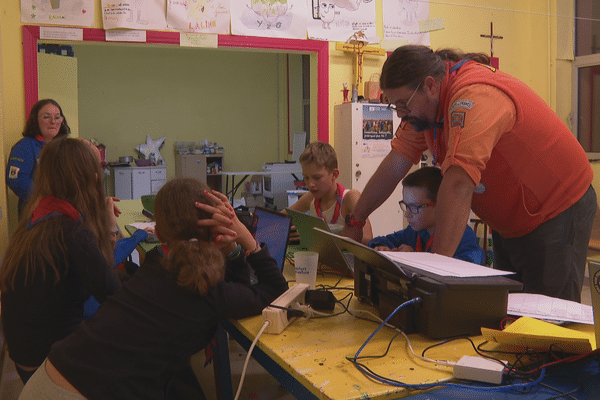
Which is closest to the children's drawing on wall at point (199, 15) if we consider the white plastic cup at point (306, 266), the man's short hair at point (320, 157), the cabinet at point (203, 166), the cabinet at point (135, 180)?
the man's short hair at point (320, 157)

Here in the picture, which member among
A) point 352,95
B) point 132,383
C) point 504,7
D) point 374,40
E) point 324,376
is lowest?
point 132,383

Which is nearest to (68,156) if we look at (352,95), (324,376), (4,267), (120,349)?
(4,267)

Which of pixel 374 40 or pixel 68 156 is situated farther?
pixel 374 40

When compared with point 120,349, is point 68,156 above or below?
above

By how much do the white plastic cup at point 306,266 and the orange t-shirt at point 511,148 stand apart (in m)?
0.47

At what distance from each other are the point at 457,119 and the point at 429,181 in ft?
1.39

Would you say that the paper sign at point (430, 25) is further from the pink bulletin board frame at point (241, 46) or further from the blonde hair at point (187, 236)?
the blonde hair at point (187, 236)

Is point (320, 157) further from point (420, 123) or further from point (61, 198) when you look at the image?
point (61, 198)

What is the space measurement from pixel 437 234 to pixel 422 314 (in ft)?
1.24

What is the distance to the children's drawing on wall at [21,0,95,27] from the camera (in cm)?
377

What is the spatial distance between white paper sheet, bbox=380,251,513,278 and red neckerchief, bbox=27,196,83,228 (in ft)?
3.31

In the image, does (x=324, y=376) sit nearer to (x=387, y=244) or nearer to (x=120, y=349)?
(x=120, y=349)

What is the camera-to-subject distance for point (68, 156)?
1683 mm

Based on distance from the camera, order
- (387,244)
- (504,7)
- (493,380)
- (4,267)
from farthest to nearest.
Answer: (504,7)
(387,244)
(4,267)
(493,380)
